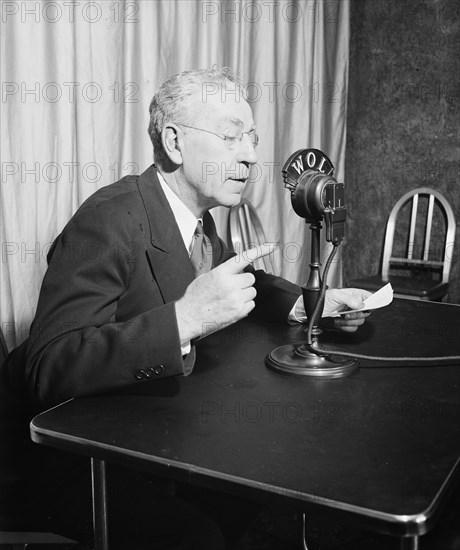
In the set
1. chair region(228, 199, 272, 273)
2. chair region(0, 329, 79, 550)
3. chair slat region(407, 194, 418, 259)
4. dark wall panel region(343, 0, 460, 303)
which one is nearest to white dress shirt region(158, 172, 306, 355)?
chair region(0, 329, 79, 550)

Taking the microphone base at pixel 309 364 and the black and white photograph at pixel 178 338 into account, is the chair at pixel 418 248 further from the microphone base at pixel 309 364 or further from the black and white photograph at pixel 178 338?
the microphone base at pixel 309 364

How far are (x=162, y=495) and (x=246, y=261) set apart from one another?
49 cm

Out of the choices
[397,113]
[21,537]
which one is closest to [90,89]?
[21,537]

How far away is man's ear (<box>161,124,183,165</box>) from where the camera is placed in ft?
5.47

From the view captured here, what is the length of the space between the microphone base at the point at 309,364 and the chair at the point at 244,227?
1.93 metres

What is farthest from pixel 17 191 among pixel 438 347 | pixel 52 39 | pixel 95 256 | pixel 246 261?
pixel 438 347

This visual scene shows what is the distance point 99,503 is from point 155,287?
515mm

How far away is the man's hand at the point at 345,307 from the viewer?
1.61 m

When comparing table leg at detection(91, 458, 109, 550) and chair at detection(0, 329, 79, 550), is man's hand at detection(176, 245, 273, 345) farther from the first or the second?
chair at detection(0, 329, 79, 550)

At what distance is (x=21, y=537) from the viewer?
1.25 m

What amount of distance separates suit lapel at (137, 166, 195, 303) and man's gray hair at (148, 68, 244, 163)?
20 centimetres

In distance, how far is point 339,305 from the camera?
65.7 inches

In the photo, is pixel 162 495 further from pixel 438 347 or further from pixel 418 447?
pixel 438 347

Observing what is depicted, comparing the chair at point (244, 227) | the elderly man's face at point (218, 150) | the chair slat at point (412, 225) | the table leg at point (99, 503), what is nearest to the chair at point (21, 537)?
the table leg at point (99, 503)
